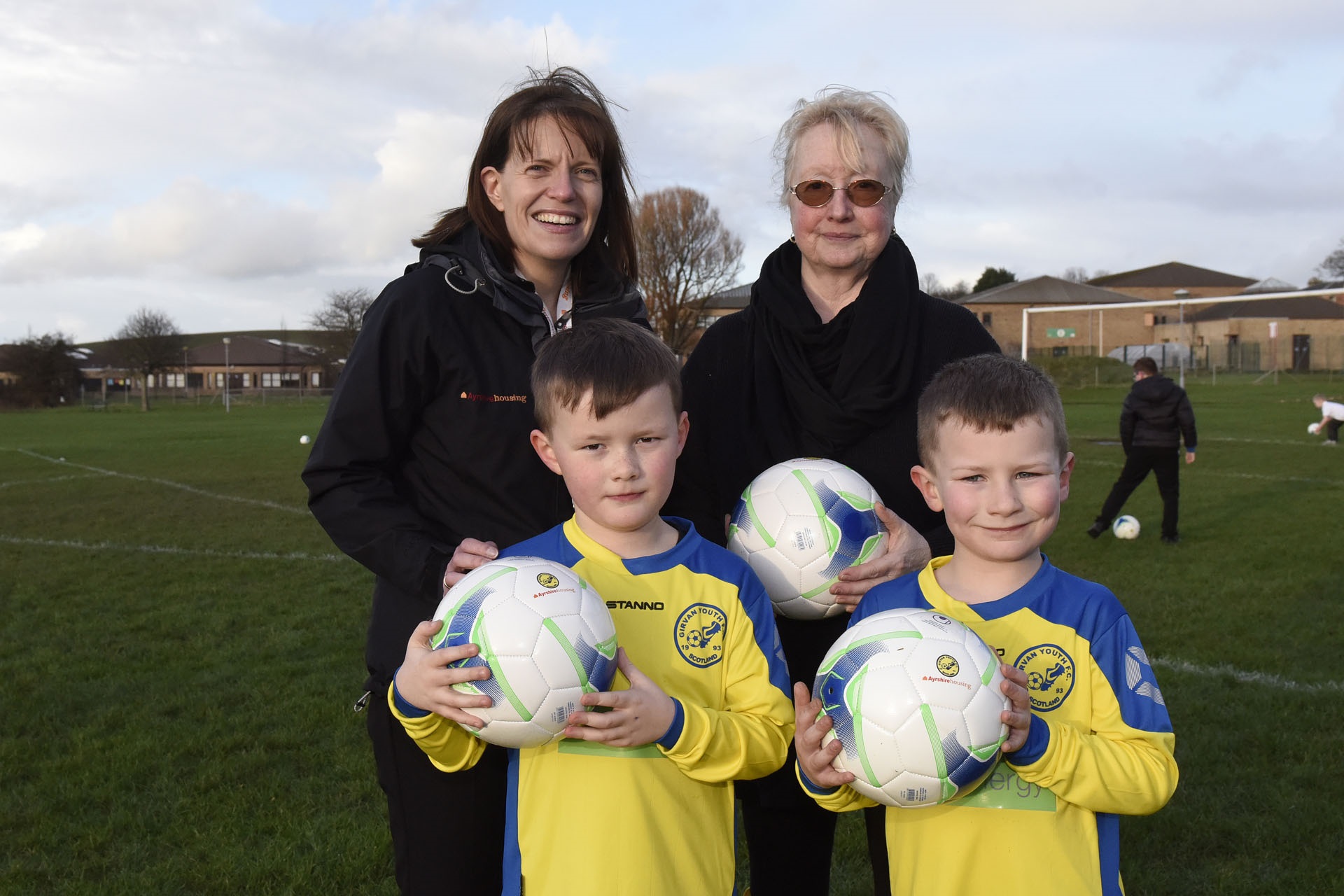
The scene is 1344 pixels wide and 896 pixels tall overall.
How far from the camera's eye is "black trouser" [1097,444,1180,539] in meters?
10.7

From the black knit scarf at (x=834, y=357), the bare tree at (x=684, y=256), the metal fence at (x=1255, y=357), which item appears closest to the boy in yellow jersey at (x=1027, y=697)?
the black knit scarf at (x=834, y=357)

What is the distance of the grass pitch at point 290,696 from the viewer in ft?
13.9

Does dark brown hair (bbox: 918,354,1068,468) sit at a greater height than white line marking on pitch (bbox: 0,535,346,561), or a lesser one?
greater

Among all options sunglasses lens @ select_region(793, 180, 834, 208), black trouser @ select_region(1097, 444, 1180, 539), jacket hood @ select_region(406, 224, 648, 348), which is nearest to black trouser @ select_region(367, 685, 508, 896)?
jacket hood @ select_region(406, 224, 648, 348)

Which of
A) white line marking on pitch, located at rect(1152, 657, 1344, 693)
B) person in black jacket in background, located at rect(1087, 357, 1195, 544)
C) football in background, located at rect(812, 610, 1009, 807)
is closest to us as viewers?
football in background, located at rect(812, 610, 1009, 807)

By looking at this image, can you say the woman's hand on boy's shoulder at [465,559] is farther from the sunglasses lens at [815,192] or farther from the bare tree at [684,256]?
the bare tree at [684,256]

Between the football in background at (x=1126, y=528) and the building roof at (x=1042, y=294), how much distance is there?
5926 centimetres

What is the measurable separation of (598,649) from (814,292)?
54.9 inches

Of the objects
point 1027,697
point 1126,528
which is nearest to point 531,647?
point 1027,697

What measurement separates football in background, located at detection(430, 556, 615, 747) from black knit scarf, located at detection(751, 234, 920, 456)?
3.28ft

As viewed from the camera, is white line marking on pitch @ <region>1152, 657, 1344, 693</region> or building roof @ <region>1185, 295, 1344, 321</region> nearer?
white line marking on pitch @ <region>1152, 657, 1344, 693</region>

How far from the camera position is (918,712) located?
2.08 meters

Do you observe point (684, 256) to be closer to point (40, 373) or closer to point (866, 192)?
point (40, 373)

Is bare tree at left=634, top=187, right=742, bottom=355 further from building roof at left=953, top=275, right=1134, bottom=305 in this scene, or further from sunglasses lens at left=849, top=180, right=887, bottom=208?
sunglasses lens at left=849, top=180, right=887, bottom=208
